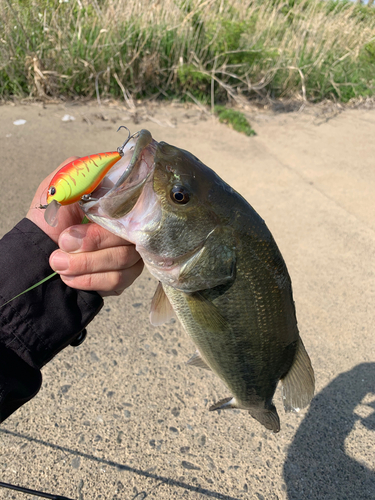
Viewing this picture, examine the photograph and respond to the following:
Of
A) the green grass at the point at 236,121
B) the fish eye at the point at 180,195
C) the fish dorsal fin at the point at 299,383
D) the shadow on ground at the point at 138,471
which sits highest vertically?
the fish eye at the point at 180,195

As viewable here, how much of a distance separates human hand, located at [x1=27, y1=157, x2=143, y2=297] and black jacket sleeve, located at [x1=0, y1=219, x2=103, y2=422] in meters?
0.08

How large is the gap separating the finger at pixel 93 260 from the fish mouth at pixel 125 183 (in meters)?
0.18

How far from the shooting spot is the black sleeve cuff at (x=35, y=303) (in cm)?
131

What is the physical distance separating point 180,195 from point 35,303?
655mm

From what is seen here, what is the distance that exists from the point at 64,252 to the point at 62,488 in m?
1.21

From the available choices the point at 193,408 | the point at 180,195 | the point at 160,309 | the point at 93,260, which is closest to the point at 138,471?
the point at 193,408

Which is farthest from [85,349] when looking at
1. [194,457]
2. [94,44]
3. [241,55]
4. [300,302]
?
[241,55]

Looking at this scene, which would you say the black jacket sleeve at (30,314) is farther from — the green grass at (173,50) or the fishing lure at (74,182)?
the green grass at (173,50)

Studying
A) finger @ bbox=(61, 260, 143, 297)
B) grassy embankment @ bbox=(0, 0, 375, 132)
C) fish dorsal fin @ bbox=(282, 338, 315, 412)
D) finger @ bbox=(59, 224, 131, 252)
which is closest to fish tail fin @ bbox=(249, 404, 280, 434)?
fish dorsal fin @ bbox=(282, 338, 315, 412)

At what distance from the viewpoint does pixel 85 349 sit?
2.42 m

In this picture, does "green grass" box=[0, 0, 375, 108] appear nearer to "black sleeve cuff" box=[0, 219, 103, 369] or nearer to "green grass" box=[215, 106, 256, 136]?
"green grass" box=[215, 106, 256, 136]

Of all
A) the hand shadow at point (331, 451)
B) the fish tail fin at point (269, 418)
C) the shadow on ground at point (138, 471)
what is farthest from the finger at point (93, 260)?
the hand shadow at point (331, 451)

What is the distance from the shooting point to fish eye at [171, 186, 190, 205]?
3.88 feet

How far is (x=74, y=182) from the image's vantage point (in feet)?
3.43
